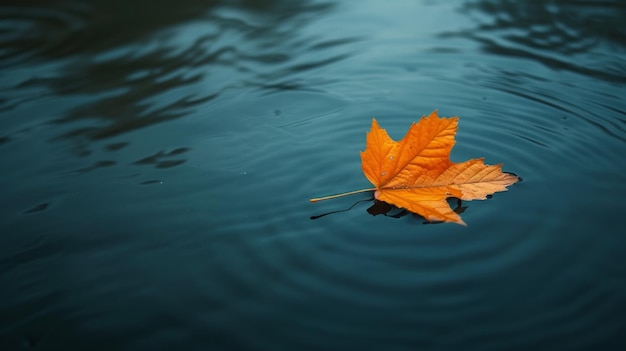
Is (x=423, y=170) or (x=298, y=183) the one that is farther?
(x=298, y=183)

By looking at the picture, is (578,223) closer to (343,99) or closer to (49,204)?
(343,99)

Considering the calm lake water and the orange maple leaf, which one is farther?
the orange maple leaf

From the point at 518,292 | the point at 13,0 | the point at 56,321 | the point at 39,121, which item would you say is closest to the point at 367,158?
the point at 518,292

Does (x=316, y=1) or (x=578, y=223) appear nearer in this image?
(x=578, y=223)

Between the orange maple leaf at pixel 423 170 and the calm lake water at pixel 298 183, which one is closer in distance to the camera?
the calm lake water at pixel 298 183
